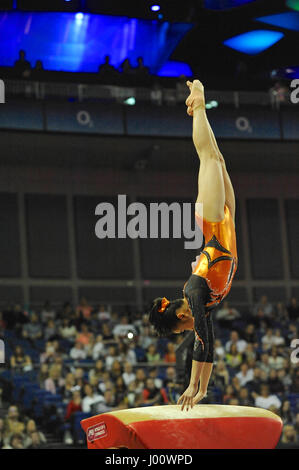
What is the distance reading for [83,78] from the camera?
588 inches

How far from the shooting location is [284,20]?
1609cm

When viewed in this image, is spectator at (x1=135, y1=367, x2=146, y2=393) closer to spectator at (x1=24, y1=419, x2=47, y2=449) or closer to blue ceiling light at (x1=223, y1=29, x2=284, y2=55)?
spectator at (x1=24, y1=419, x2=47, y2=449)

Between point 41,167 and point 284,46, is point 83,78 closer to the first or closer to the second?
point 41,167

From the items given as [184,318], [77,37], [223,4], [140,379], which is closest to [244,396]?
[140,379]

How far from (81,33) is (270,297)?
7613 millimetres

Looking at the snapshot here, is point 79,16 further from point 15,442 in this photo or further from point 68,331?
point 15,442

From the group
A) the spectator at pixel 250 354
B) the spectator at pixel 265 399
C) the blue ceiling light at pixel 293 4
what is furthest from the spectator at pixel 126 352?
the blue ceiling light at pixel 293 4

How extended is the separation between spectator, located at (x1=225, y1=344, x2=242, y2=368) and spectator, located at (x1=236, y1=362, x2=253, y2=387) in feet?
1.71

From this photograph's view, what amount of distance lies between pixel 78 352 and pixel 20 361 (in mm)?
1019

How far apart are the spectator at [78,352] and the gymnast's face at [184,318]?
6939mm

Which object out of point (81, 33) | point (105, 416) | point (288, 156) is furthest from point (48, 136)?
point (105, 416)

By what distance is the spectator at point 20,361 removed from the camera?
11.6m

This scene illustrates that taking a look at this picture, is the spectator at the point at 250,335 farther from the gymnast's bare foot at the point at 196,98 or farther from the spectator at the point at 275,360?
the gymnast's bare foot at the point at 196,98

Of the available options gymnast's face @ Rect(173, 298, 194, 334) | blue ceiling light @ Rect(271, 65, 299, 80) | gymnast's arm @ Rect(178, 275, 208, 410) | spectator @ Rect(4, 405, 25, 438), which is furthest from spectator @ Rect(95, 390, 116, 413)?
blue ceiling light @ Rect(271, 65, 299, 80)
